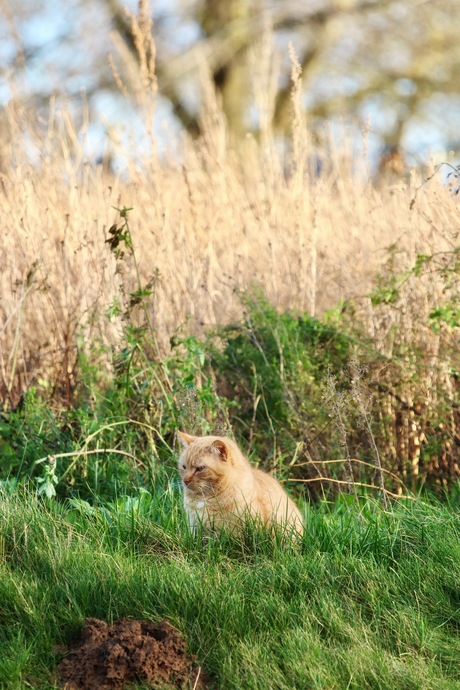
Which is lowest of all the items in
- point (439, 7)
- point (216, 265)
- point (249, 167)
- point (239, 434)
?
point (239, 434)

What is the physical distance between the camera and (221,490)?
11.0ft

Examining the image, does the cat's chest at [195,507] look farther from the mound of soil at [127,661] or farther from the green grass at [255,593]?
the mound of soil at [127,661]

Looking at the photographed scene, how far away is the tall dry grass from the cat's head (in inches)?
46.2

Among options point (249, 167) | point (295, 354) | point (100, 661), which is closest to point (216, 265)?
point (295, 354)

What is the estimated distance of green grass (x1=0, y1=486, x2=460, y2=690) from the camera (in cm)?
253

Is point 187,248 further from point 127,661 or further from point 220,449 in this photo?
point 127,661

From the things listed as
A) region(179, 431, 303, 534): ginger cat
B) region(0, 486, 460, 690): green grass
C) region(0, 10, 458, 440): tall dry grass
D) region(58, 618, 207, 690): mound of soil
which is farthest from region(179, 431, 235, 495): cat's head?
region(0, 10, 458, 440): tall dry grass

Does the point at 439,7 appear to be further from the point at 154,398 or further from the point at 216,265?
the point at 154,398

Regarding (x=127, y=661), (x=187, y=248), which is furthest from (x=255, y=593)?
(x=187, y=248)

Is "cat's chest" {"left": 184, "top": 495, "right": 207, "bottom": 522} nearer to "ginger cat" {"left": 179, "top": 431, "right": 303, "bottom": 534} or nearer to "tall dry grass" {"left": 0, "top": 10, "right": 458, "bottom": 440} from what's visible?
"ginger cat" {"left": 179, "top": 431, "right": 303, "bottom": 534}

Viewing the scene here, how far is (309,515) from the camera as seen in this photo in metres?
3.53

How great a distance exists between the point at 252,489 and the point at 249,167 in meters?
4.61

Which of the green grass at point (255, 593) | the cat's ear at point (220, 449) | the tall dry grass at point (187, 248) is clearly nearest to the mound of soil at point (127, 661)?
the green grass at point (255, 593)

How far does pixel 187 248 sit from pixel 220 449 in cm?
219
